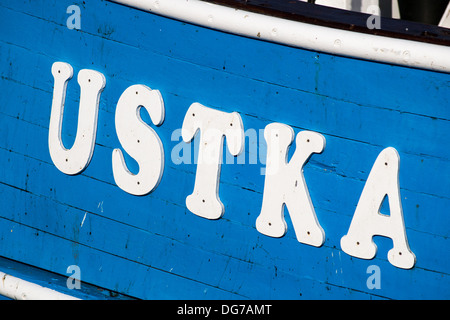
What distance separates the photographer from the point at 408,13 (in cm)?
314

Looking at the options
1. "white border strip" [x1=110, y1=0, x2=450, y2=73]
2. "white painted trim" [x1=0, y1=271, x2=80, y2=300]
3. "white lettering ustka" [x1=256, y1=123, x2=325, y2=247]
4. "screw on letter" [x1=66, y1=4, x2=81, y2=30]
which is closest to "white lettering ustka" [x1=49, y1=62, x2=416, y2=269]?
"white lettering ustka" [x1=256, y1=123, x2=325, y2=247]

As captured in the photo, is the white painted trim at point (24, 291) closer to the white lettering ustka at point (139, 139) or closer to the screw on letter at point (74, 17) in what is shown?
the white lettering ustka at point (139, 139)

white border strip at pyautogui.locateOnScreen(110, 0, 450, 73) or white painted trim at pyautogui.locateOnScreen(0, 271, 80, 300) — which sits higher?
white border strip at pyautogui.locateOnScreen(110, 0, 450, 73)

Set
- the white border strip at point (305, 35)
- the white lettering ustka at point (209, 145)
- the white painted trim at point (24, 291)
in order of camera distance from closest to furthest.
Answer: the white border strip at point (305, 35)
the white lettering ustka at point (209, 145)
the white painted trim at point (24, 291)

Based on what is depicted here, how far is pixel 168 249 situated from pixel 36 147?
616 mm

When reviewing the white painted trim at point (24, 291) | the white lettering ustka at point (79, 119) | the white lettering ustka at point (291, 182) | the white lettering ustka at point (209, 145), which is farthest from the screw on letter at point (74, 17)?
the white painted trim at point (24, 291)

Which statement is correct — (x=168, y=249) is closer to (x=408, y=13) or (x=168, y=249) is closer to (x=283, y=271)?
(x=283, y=271)

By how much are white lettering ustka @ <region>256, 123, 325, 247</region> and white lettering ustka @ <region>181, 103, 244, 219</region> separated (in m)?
0.11

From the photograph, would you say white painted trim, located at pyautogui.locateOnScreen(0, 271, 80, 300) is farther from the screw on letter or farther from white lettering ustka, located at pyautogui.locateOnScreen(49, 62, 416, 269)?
the screw on letter

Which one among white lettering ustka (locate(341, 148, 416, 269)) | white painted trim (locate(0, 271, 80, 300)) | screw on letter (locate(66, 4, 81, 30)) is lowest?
white painted trim (locate(0, 271, 80, 300))

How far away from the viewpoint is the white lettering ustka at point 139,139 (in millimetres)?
2291

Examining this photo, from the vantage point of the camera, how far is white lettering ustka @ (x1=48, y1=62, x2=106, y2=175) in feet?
7.84

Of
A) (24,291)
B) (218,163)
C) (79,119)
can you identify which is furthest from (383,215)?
(24,291)

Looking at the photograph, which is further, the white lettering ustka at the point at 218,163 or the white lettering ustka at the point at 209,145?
the white lettering ustka at the point at 209,145
